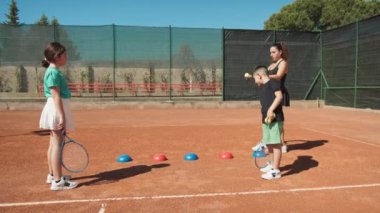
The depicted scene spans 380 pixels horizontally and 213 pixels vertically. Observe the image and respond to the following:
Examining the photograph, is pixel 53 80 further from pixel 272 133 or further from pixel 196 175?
pixel 272 133

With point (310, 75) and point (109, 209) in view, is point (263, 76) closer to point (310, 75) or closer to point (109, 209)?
point (109, 209)

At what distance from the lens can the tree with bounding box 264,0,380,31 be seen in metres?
36.9

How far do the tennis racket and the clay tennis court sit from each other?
0.13 meters

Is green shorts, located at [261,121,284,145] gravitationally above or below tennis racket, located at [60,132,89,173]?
above

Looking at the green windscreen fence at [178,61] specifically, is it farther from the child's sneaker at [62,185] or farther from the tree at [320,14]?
the tree at [320,14]

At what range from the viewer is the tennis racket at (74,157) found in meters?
4.37

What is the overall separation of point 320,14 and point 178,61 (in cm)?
2990

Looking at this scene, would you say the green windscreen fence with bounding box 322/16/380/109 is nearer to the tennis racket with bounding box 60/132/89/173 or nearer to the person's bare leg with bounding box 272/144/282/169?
the person's bare leg with bounding box 272/144/282/169

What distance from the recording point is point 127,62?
15148 mm

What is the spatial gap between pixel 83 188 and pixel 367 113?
1166cm

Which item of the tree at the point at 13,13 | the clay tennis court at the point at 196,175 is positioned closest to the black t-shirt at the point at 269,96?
the clay tennis court at the point at 196,175

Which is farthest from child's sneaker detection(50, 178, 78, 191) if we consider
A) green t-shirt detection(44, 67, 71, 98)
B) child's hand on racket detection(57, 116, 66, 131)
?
green t-shirt detection(44, 67, 71, 98)

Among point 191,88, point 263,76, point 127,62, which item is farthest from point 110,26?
point 263,76

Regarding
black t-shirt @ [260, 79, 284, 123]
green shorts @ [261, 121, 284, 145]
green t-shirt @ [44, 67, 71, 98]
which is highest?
green t-shirt @ [44, 67, 71, 98]
